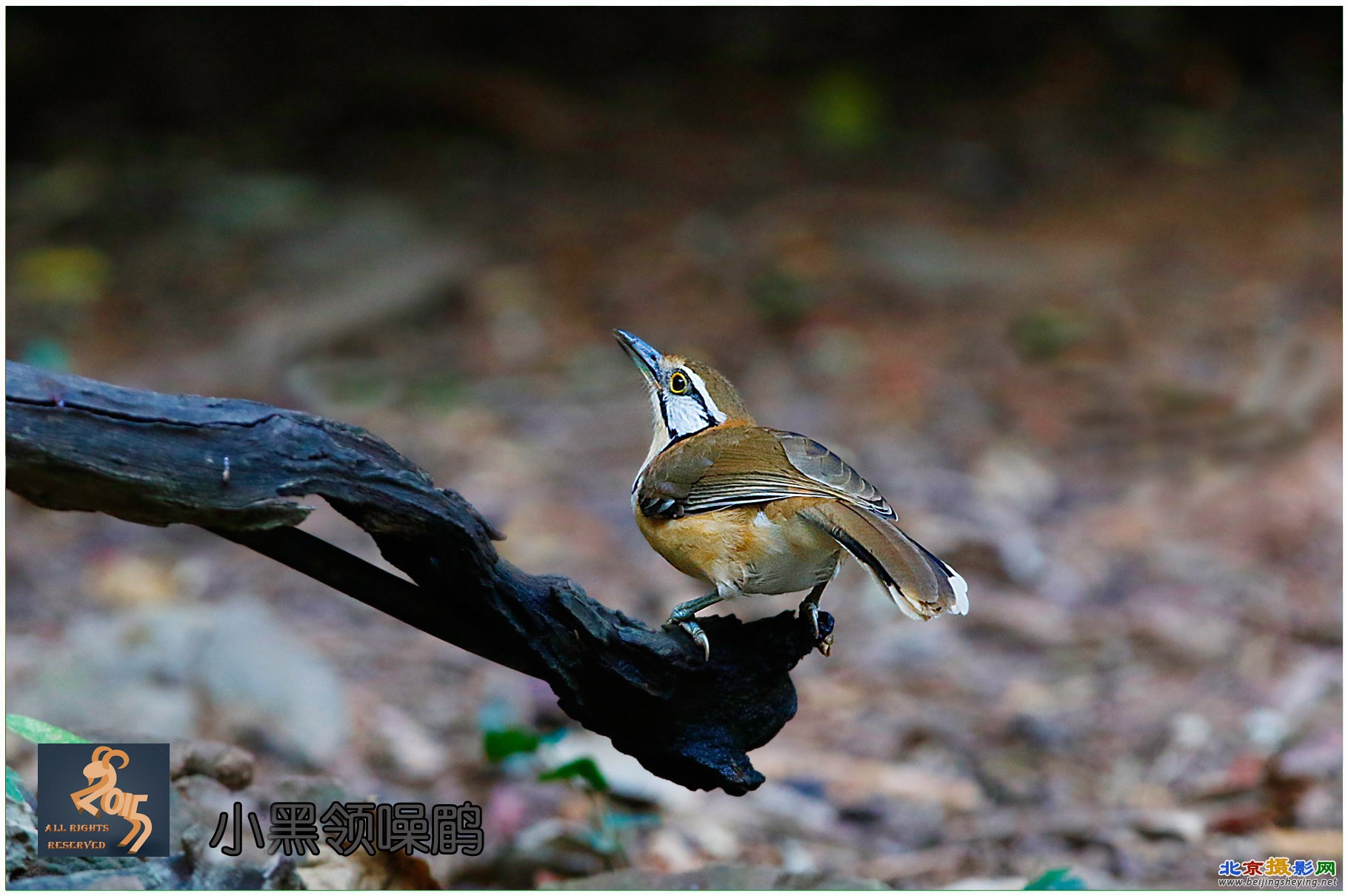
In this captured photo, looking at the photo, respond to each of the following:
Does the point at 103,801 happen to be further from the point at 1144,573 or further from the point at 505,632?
the point at 1144,573

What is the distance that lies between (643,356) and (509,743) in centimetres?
137

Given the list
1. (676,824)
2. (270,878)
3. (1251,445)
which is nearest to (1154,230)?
(1251,445)

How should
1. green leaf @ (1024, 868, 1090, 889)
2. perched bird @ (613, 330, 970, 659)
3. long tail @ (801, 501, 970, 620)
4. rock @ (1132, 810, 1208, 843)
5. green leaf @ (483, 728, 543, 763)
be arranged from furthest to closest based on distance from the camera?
1. rock @ (1132, 810, 1208, 843)
2. green leaf @ (483, 728, 543, 763)
3. green leaf @ (1024, 868, 1090, 889)
4. perched bird @ (613, 330, 970, 659)
5. long tail @ (801, 501, 970, 620)

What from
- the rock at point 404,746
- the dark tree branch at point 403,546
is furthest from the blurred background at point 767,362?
the dark tree branch at point 403,546

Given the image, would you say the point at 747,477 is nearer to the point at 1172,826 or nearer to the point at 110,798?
the point at 110,798

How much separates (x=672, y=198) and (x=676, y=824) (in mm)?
8025

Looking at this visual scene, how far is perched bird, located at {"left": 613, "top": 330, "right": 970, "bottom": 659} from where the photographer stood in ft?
10.9

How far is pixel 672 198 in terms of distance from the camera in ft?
39.9

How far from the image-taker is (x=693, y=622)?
357cm
